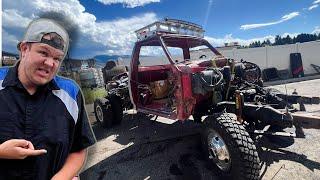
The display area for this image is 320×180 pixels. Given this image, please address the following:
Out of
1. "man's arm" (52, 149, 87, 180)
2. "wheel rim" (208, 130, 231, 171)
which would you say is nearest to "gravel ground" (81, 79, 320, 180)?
"wheel rim" (208, 130, 231, 171)

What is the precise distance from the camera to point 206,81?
176 inches

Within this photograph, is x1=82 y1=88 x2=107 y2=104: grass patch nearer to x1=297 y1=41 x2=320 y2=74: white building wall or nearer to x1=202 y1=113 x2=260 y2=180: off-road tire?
x1=202 y1=113 x2=260 y2=180: off-road tire

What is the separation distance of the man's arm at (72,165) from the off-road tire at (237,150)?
2389 millimetres

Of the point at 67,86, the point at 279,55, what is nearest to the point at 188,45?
the point at 67,86

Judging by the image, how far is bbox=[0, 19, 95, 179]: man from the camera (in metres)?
1.32

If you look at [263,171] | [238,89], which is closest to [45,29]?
[263,171]

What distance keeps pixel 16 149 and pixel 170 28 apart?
4.89 meters

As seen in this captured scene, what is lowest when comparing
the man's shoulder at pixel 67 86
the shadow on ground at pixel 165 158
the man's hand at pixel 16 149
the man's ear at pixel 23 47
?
the shadow on ground at pixel 165 158

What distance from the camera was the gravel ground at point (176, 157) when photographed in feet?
13.7

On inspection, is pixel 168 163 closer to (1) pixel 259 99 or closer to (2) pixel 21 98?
(1) pixel 259 99

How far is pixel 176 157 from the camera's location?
494 centimetres

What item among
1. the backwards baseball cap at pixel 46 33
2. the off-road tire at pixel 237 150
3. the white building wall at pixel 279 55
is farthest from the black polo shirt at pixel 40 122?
the white building wall at pixel 279 55

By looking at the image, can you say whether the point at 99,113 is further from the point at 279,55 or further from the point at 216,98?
the point at 279,55

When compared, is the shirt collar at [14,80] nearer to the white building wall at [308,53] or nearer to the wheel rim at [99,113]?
the wheel rim at [99,113]
